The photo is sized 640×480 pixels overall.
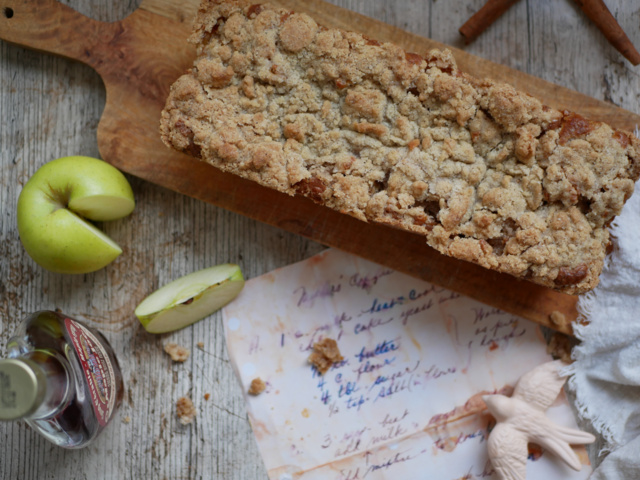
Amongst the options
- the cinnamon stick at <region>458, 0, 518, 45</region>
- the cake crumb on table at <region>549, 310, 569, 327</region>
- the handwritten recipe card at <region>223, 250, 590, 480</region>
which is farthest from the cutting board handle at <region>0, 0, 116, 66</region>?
the cake crumb on table at <region>549, 310, 569, 327</region>

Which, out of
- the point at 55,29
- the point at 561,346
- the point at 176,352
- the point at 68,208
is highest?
the point at 55,29

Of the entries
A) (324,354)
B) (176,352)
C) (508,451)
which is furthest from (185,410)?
(508,451)

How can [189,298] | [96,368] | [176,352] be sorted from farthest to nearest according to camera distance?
[176,352] < [189,298] < [96,368]

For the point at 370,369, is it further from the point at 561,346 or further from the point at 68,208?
the point at 68,208

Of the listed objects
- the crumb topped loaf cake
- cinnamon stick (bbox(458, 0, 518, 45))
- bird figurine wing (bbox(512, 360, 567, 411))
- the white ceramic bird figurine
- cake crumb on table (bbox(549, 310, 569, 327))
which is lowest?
the white ceramic bird figurine

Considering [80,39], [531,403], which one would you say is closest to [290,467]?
[531,403]

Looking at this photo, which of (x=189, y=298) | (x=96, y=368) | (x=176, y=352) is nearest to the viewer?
(x=96, y=368)

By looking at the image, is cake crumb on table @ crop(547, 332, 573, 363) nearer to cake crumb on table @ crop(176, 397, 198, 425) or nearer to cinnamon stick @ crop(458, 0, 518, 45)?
cinnamon stick @ crop(458, 0, 518, 45)
